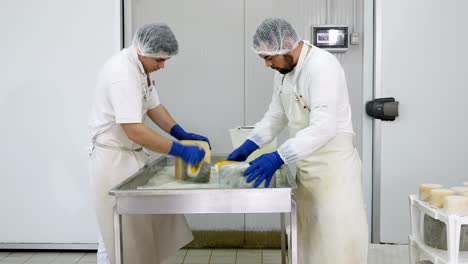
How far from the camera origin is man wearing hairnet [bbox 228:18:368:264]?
214 cm

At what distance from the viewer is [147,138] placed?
2299 mm

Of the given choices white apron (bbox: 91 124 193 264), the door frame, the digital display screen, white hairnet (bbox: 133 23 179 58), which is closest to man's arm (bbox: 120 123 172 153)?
white apron (bbox: 91 124 193 264)

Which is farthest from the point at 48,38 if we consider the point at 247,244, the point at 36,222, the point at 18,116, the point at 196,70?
the point at 247,244

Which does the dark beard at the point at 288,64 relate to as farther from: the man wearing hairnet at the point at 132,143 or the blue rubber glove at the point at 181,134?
the blue rubber glove at the point at 181,134

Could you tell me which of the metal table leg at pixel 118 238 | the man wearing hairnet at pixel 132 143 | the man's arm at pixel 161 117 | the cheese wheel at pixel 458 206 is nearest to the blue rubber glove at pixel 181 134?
the man's arm at pixel 161 117

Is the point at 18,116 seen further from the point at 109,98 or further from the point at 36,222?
the point at 109,98

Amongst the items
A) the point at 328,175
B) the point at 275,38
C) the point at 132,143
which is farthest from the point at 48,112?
the point at 328,175

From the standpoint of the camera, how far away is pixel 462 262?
2256 millimetres

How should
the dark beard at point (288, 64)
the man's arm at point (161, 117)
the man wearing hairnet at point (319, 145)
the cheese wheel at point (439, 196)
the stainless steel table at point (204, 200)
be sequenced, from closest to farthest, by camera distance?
the stainless steel table at point (204, 200) → the man wearing hairnet at point (319, 145) → the dark beard at point (288, 64) → the cheese wheel at point (439, 196) → the man's arm at point (161, 117)

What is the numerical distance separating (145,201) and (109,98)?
2.23 ft

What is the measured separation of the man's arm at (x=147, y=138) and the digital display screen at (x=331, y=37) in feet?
4.89

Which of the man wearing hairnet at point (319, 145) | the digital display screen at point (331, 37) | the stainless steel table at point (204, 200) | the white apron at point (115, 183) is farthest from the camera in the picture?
the digital display screen at point (331, 37)

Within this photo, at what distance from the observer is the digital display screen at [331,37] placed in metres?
3.40

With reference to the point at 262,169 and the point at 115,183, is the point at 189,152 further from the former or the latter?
the point at 115,183
